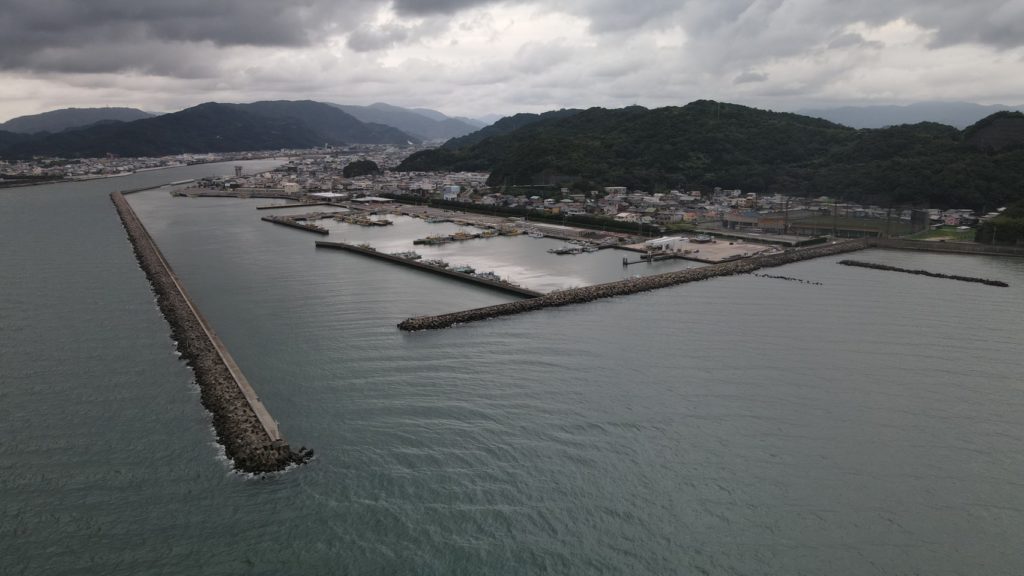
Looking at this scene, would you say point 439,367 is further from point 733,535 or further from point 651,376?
point 733,535

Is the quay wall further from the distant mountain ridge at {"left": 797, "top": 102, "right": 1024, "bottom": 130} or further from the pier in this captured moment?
the distant mountain ridge at {"left": 797, "top": 102, "right": 1024, "bottom": 130}

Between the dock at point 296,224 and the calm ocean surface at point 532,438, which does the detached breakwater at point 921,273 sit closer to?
the calm ocean surface at point 532,438

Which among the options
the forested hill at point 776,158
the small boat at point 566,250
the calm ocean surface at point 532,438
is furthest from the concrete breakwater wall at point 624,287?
the forested hill at point 776,158

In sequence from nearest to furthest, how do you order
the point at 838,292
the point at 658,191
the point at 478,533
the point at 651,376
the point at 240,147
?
the point at 478,533 < the point at 651,376 < the point at 838,292 < the point at 658,191 < the point at 240,147

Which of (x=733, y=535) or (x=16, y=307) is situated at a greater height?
(x=16, y=307)

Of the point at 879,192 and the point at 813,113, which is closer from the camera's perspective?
the point at 879,192

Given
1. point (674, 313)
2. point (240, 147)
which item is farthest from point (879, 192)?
point (240, 147)

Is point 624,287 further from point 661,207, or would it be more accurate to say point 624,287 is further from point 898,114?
point 898,114

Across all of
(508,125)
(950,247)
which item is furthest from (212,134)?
(950,247)
